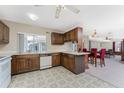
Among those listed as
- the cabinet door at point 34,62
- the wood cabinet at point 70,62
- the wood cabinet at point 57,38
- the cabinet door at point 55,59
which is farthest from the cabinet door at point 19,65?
the wood cabinet at point 57,38

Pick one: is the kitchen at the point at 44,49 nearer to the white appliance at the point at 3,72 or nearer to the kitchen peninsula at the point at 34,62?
the kitchen peninsula at the point at 34,62

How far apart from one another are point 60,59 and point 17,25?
2.98m

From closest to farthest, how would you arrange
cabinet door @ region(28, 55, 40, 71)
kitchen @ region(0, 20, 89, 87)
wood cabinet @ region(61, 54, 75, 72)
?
kitchen @ region(0, 20, 89, 87)
wood cabinet @ region(61, 54, 75, 72)
cabinet door @ region(28, 55, 40, 71)

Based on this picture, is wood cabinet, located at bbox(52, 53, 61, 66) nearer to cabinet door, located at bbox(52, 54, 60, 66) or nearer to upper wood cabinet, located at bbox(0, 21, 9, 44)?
cabinet door, located at bbox(52, 54, 60, 66)

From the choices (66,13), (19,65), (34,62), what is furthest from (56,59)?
(66,13)

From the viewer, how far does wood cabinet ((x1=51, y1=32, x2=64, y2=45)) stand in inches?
199

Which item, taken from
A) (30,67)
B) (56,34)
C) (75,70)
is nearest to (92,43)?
(56,34)

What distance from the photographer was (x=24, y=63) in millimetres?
3584

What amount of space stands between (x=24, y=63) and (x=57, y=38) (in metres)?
2.55

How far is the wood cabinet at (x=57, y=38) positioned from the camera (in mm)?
5067

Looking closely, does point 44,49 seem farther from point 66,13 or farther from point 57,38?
point 66,13

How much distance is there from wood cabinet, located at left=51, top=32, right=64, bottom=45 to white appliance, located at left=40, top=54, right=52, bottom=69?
3.76 feet

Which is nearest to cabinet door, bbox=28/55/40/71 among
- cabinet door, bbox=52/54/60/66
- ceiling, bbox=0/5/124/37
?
cabinet door, bbox=52/54/60/66
